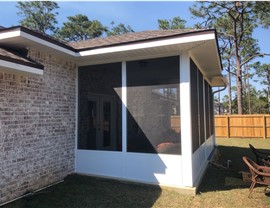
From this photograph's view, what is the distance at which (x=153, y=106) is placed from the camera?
6219 mm

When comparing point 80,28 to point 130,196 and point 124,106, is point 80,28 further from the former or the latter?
point 130,196

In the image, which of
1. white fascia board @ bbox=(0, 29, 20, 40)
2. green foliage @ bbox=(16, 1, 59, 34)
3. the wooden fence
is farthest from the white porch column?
green foliage @ bbox=(16, 1, 59, 34)

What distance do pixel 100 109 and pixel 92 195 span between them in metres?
2.34

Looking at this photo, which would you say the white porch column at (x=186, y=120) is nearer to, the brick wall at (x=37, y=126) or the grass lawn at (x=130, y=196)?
the grass lawn at (x=130, y=196)

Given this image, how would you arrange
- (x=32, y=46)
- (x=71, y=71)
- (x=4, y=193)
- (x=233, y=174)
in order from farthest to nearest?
1. (x=233, y=174)
2. (x=71, y=71)
3. (x=32, y=46)
4. (x=4, y=193)

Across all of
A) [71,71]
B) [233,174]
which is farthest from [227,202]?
[71,71]

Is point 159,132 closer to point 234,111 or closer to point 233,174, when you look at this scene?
point 233,174

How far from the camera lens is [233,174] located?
764cm

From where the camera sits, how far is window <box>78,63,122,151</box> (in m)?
6.67

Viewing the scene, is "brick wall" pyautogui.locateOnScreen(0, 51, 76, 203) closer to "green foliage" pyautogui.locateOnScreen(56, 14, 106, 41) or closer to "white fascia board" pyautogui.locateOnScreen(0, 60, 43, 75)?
"white fascia board" pyautogui.locateOnScreen(0, 60, 43, 75)

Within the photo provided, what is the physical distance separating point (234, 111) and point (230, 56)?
27.8ft

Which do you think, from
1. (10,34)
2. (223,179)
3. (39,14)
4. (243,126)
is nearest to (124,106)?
(10,34)

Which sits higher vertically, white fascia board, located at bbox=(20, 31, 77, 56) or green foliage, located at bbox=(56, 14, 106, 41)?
green foliage, located at bbox=(56, 14, 106, 41)

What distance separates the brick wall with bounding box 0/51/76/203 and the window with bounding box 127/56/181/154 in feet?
5.57
